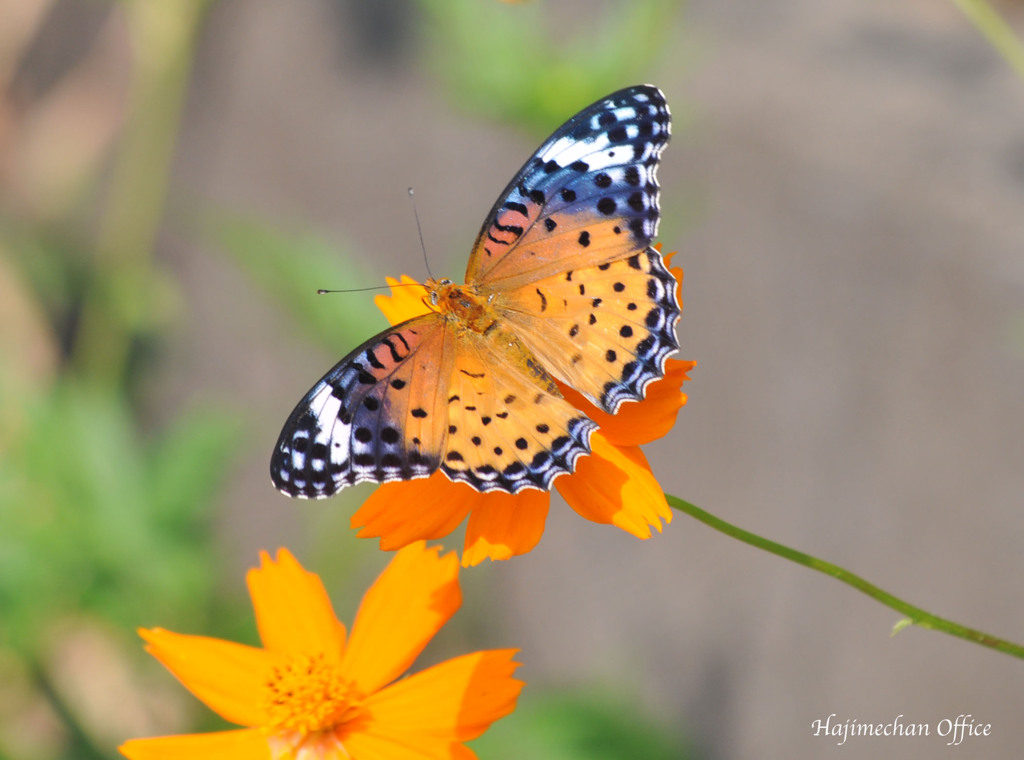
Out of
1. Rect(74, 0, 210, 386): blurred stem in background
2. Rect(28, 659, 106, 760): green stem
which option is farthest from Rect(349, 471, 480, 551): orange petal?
Rect(74, 0, 210, 386): blurred stem in background

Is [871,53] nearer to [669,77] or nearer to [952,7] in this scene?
[952,7]

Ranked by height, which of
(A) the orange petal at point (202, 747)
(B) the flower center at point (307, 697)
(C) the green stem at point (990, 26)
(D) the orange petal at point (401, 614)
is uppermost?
(C) the green stem at point (990, 26)

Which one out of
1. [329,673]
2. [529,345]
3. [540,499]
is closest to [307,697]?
[329,673]

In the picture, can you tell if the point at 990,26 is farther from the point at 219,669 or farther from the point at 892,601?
the point at 219,669

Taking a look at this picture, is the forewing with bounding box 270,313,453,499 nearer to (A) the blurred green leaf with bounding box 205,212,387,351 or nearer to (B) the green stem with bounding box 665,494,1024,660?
(B) the green stem with bounding box 665,494,1024,660

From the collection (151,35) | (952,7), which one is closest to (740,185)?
(952,7)

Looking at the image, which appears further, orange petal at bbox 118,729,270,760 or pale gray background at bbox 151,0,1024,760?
pale gray background at bbox 151,0,1024,760

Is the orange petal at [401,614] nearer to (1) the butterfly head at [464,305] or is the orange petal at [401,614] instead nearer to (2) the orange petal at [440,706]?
(2) the orange petal at [440,706]

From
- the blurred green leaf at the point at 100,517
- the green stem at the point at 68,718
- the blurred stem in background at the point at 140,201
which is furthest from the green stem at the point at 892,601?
the blurred stem in background at the point at 140,201
